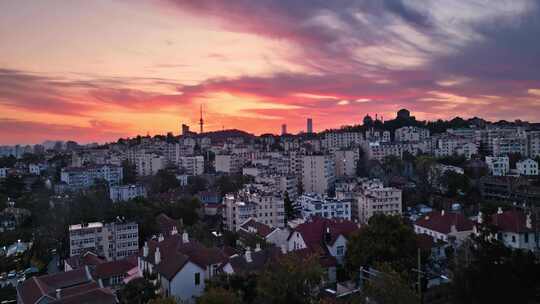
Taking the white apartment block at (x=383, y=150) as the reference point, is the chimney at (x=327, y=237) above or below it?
below

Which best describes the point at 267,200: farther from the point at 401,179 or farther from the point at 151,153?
the point at 151,153

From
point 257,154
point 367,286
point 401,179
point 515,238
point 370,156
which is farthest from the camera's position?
point 257,154

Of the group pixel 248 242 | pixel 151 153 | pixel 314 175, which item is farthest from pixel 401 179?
pixel 151 153

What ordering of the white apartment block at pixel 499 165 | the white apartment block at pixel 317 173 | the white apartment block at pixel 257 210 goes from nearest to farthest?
the white apartment block at pixel 257 210
the white apartment block at pixel 499 165
the white apartment block at pixel 317 173

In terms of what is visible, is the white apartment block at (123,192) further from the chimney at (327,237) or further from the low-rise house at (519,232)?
the low-rise house at (519,232)

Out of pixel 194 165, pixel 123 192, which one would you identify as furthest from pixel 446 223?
pixel 194 165

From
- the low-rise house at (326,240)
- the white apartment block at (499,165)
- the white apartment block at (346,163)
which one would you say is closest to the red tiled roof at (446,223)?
the low-rise house at (326,240)
